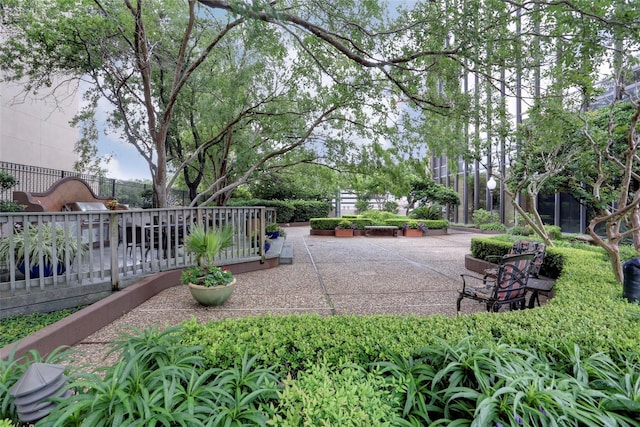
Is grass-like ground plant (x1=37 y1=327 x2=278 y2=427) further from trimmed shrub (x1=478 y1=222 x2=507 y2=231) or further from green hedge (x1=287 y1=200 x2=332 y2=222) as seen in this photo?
green hedge (x1=287 y1=200 x2=332 y2=222)

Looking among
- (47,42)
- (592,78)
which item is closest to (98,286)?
(47,42)

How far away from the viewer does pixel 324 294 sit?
4770 millimetres

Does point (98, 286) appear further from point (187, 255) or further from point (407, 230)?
point (407, 230)

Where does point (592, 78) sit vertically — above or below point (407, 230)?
above

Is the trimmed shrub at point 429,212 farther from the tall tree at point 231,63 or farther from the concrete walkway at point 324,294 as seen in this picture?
the concrete walkway at point 324,294

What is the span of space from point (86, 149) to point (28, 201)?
358 cm

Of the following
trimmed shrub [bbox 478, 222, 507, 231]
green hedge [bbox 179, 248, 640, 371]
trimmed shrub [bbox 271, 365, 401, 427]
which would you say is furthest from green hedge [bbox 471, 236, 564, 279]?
trimmed shrub [bbox 478, 222, 507, 231]

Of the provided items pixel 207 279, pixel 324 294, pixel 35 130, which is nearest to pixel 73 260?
pixel 207 279

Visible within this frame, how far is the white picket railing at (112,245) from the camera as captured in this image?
3660 mm

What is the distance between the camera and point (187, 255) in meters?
5.50

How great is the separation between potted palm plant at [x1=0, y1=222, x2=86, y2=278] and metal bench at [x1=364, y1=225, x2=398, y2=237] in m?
12.1

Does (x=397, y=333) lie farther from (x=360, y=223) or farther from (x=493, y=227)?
(x=493, y=227)

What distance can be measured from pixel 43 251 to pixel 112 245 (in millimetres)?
749

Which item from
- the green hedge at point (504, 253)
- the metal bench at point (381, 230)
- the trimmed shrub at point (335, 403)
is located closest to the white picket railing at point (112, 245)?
the trimmed shrub at point (335, 403)
